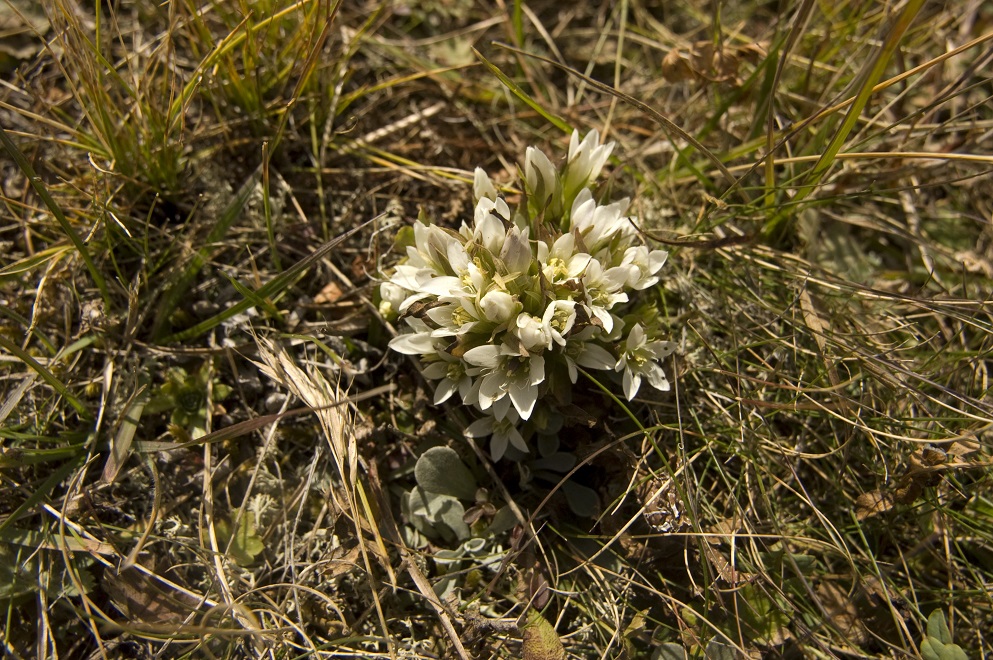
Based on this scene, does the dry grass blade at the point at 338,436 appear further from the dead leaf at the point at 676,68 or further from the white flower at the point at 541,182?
the dead leaf at the point at 676,68

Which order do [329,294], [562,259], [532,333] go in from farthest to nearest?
[329,294] < [562,259] < [532,333]

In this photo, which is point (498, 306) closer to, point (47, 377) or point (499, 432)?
point (499, 432)

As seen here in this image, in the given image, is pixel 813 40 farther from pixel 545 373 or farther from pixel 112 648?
pixel 112 648

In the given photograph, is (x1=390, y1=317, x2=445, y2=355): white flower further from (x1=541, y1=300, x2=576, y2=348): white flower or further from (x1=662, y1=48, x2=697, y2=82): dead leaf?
(x1=662, y1=48, x2=697, y2=82): dead leaf

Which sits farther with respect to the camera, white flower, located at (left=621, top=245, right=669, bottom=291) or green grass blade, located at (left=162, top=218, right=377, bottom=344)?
green grass blade, located at (left=162, top=218, right=377, bottom=344)

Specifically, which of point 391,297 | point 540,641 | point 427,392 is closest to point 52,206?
point 391,297

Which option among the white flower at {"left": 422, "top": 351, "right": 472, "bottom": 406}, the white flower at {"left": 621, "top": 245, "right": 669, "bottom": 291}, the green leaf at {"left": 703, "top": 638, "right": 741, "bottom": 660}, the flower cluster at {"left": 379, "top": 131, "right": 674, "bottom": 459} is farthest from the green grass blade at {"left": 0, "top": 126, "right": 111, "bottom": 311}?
the green leaf at {"left": 703, "top": 638, "right": 741, "bottom": 660}
